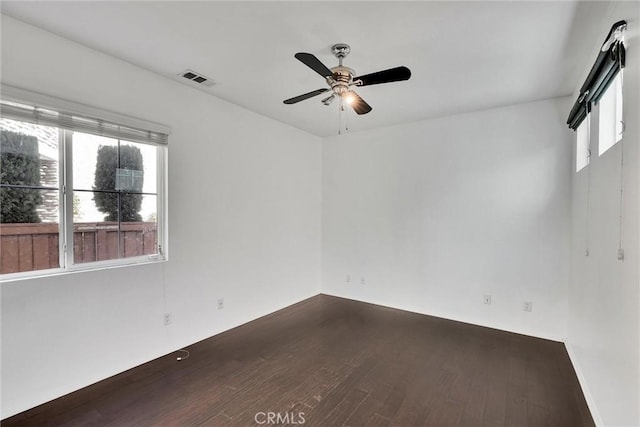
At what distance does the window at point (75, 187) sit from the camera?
6.50 ft

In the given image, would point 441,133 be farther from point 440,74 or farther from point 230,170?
point 230,170

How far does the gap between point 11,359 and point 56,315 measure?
319 millimetres

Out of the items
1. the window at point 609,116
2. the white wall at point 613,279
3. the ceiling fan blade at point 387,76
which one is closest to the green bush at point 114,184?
the ceiling fan blade at point 387,76

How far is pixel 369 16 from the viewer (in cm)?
184

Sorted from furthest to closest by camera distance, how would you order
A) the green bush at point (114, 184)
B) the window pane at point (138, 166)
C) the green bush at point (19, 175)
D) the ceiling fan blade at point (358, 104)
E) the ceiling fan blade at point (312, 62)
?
the window pane at point (138, 166), the green bush at point (114, 184), the ceiling fan blade at point (358, 104), the green bush at point (19, 175), the ceiling fan blade at point (312, 62)

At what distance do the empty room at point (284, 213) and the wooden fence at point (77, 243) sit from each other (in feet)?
0.05

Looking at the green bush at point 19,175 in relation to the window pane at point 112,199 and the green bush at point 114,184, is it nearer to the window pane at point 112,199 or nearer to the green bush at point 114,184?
the window pane at point 112,199

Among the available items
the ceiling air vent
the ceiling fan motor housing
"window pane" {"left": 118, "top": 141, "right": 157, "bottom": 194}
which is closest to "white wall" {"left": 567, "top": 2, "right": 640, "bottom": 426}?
the ceiling fan motor housing

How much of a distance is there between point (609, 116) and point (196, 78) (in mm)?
3290

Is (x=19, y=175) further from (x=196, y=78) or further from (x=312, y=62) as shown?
(x=312, y=62)

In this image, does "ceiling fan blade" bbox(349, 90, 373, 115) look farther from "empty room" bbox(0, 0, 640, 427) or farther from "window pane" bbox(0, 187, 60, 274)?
"window pane" bbox(0, 187, 60, 274)

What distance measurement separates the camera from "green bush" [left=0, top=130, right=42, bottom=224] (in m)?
1.95

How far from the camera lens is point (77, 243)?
90.4 inches

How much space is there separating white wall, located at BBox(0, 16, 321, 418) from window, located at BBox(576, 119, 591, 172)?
3244mm
